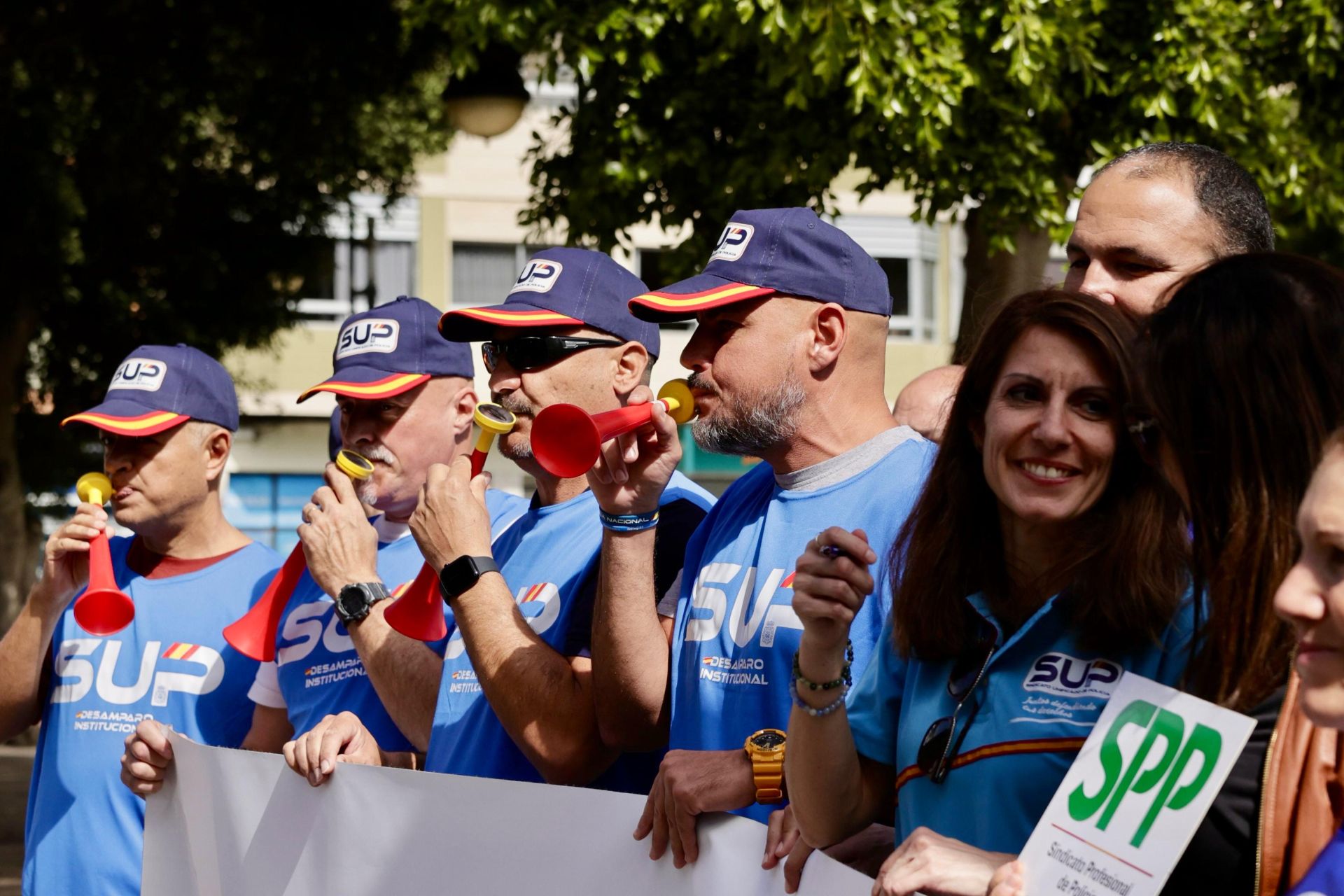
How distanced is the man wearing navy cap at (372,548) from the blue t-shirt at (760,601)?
30.4 inches

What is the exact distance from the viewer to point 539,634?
3.24 m

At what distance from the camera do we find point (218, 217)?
11977 millimetres

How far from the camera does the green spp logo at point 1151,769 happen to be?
1.71 metres

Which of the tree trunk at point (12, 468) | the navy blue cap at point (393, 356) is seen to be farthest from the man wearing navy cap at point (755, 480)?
the tree trunk at point (12, 468)

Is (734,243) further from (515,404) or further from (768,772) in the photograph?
(768,772)

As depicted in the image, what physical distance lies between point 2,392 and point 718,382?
31.7ft

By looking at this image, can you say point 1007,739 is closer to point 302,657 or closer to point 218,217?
point 302,657

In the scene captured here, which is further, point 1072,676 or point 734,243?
point 734,243

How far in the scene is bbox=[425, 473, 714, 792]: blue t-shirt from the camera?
10.7 feet

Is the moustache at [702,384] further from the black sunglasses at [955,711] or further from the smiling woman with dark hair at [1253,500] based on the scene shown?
the smiling woman with dark hair at [1253,500]

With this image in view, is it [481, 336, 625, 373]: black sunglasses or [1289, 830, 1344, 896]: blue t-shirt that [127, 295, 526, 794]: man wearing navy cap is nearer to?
[481, 336, 625, 373]: black sunglasses

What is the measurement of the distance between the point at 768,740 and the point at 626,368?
1.33 m

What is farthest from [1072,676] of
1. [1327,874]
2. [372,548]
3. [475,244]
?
[475,244]

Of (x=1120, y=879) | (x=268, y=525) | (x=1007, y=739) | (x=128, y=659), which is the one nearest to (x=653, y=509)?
(x=1007, y=739)
